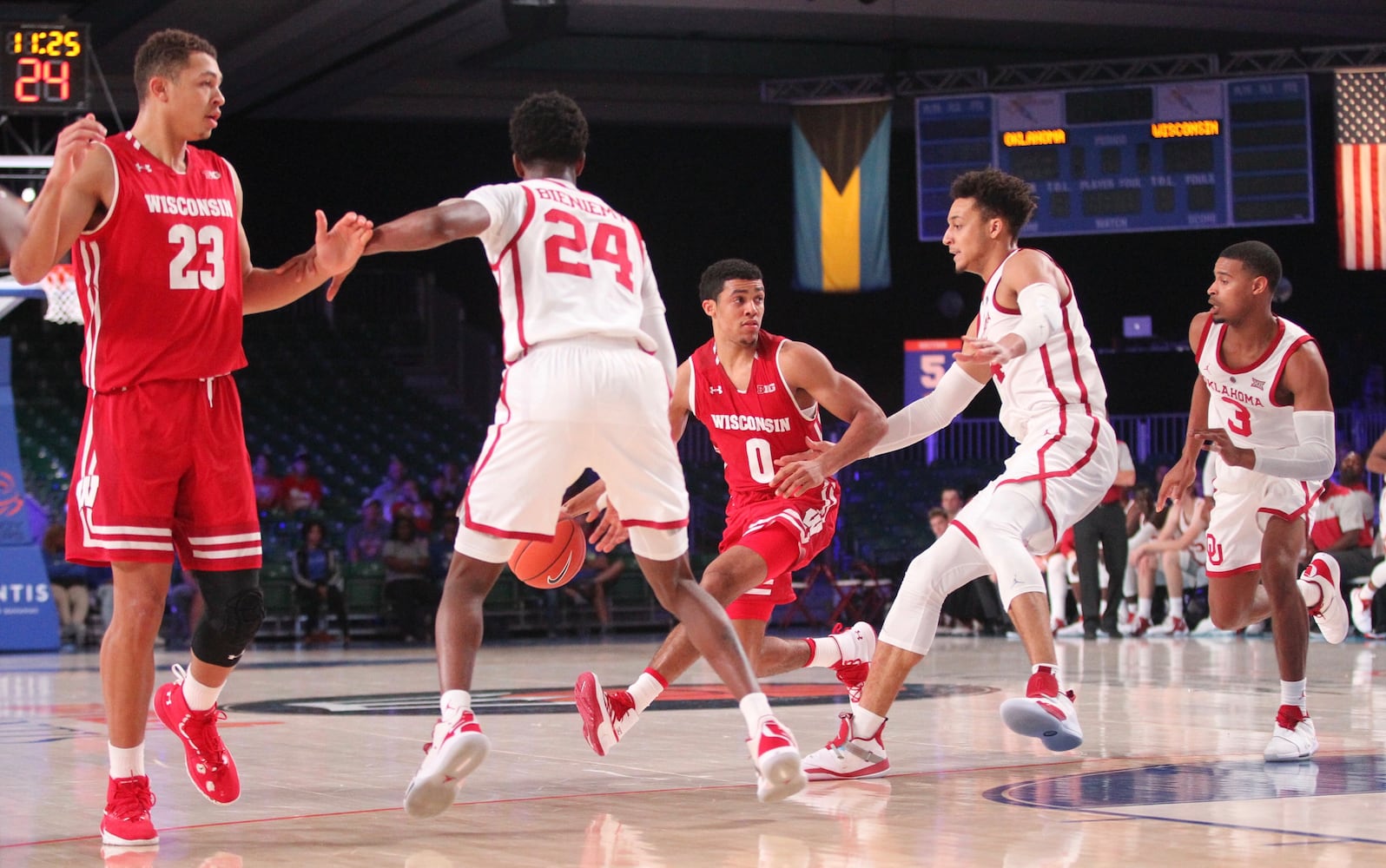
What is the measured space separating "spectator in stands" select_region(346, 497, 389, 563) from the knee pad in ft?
39.9

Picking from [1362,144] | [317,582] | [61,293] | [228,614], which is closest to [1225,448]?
[228,614]

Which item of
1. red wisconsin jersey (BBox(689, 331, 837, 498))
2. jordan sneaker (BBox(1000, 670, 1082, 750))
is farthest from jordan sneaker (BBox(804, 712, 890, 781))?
red wisconsin jersey (BBox(689, 331, 837, 498))

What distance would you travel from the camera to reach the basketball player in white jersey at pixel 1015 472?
5.21 metres

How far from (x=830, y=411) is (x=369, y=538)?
11777 mm

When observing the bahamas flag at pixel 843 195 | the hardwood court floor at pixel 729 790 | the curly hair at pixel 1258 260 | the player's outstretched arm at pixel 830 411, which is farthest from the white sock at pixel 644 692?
the bahamas flag at pixel 843 195

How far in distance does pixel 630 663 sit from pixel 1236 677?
445 centimetres

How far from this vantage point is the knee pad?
4.59m

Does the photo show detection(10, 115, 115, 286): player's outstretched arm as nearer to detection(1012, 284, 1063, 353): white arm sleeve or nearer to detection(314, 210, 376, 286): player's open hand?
detection(314, 210, 376, 286): player's open hand

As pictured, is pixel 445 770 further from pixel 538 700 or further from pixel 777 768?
pixel 538 700

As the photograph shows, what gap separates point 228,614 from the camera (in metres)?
4.61

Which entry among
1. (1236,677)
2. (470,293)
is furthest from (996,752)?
(470,293)

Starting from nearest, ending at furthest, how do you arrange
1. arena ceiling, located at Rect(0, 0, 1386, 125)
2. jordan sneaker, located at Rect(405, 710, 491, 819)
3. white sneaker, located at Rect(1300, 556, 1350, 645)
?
jordan sneaker, located at Rect(405, 710, 491, 819) → white sneaker, located at Rect(1300, 556, 1350, 645) → arena ceiling, located at Rect(0, 0, 1386, 125)

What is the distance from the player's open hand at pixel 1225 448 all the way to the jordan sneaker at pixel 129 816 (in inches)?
139

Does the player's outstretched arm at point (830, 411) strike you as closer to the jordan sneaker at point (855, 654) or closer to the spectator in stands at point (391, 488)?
the jordan sneaker at point (855, 654)
